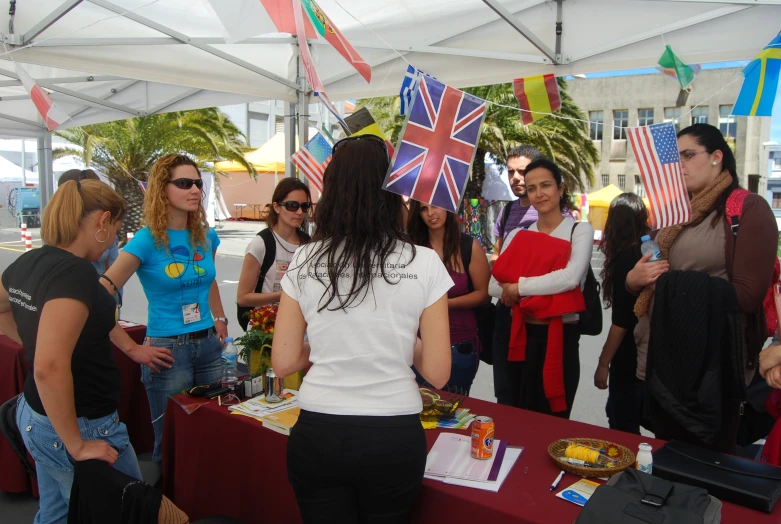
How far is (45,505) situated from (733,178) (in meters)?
2.82

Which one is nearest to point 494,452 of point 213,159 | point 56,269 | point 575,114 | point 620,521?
point 620,521

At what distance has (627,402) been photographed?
3078mm

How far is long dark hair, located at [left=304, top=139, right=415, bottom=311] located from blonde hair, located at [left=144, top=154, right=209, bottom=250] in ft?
4.73

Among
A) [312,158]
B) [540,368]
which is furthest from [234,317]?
[540,368]

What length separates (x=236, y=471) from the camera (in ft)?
7.27

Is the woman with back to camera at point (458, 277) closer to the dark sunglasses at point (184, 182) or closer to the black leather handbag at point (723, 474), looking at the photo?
the dark sunglasses at point (184, 182)

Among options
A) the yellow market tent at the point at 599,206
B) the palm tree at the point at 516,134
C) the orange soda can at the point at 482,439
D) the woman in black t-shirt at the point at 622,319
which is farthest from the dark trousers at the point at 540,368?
the yellow market tent at the point at 599,206

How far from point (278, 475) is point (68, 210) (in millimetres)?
1132

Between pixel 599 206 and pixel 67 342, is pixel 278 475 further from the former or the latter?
pixel 599 206

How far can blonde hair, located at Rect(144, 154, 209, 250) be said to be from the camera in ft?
8.86

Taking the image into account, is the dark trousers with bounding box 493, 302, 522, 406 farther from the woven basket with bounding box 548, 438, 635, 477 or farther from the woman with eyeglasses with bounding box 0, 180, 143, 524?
the woman with eyeglasses with bounding box 0, 180, 143, 524

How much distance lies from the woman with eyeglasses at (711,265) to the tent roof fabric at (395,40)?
1556mm

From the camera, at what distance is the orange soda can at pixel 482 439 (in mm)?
1816

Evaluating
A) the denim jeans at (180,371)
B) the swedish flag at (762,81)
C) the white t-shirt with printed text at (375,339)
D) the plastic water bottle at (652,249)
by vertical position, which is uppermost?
the swedish flag at (762,81)
